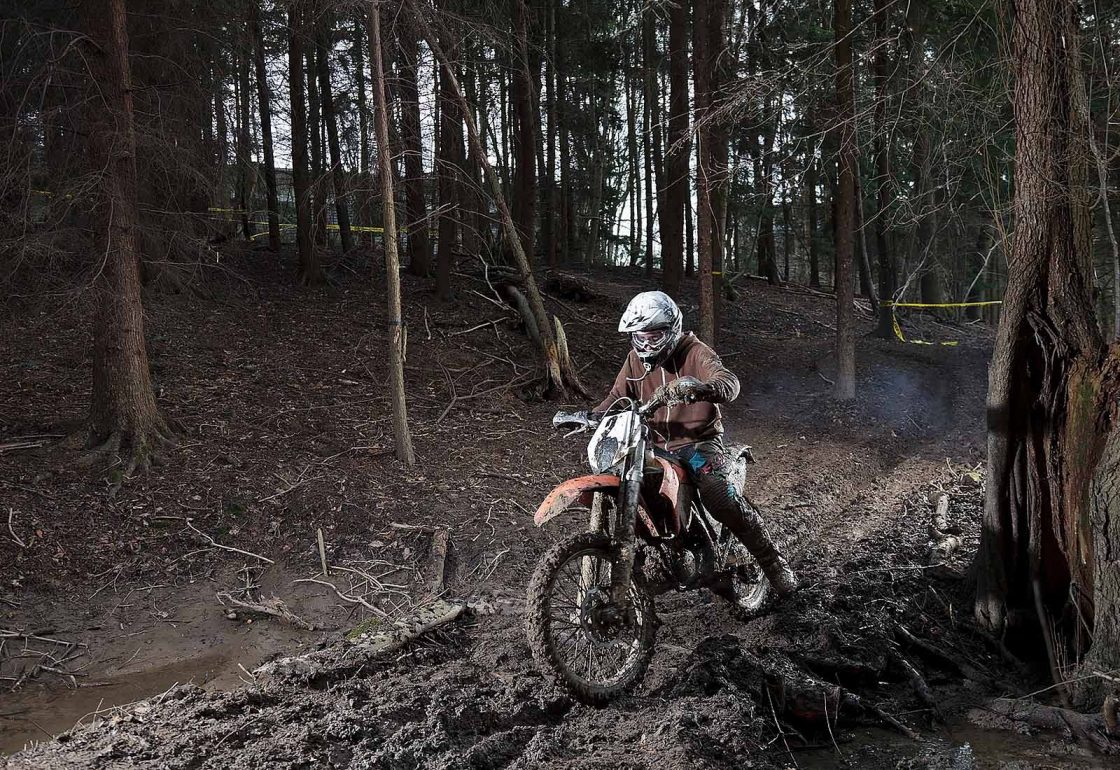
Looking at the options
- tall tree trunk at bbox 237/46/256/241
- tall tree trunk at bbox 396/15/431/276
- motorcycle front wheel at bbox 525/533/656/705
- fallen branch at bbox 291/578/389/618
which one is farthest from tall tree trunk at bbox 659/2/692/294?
motorcycle front wheel at bbox 525/533/656/705

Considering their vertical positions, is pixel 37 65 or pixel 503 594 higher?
pixel 37 65

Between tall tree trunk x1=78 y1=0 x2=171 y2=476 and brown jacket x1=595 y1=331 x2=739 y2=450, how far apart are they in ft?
18.1

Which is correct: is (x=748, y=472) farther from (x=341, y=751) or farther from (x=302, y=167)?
(x=302, y=167)

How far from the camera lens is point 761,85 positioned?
5.83 metres

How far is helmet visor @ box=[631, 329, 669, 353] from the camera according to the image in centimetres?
482

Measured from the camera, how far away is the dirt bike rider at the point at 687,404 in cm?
479

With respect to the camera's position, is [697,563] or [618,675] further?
[697,563]

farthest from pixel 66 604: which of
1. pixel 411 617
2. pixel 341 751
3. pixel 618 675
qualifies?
pixel 618 675

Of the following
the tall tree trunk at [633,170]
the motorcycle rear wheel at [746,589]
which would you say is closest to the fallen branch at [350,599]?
the motorcycle rear wheel at [746,589]

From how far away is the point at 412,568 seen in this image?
6.90 m

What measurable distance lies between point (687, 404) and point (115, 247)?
6.24 meters

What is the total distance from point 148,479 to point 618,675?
561cm

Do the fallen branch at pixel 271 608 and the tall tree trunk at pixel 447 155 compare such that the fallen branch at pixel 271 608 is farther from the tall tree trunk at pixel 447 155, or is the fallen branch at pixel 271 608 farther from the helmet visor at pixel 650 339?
the tall tree trunk at pixel 447 155

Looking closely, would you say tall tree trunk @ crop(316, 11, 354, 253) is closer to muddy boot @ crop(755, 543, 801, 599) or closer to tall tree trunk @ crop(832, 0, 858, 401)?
tall tree trunk @ crop(832, 0, 858, 401)
